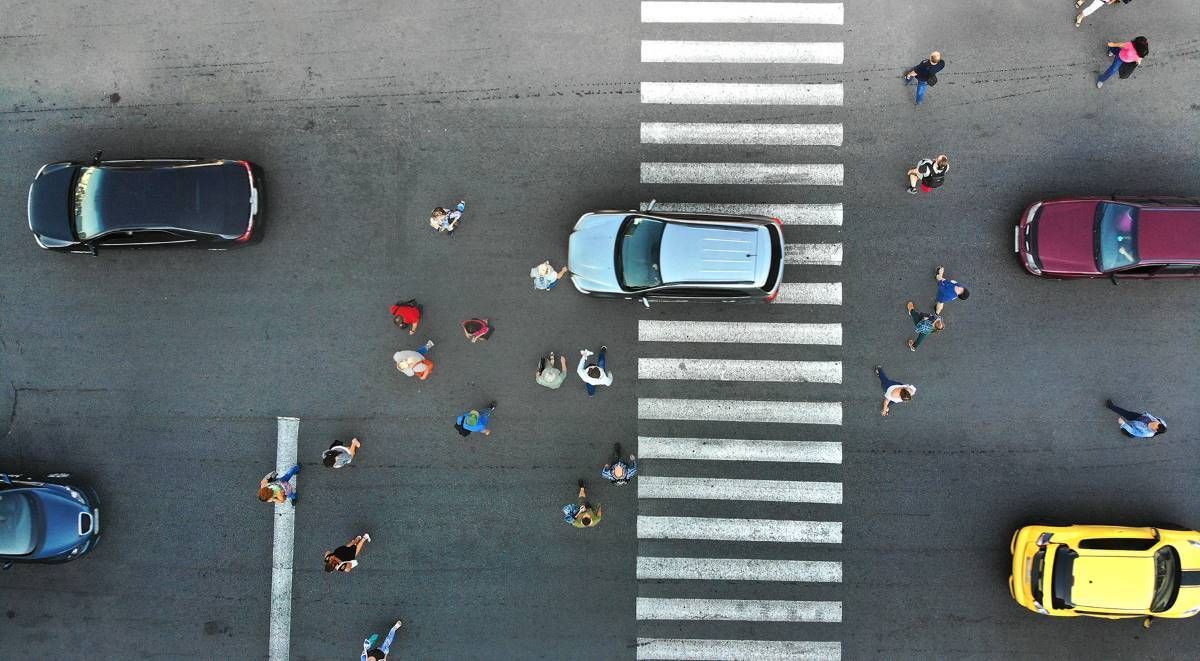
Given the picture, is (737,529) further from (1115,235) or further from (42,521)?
(42,521)

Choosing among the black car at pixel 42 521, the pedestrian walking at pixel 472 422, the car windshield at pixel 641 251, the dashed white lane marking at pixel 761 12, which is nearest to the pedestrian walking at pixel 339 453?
the pedestrian walking at pixel 472 422

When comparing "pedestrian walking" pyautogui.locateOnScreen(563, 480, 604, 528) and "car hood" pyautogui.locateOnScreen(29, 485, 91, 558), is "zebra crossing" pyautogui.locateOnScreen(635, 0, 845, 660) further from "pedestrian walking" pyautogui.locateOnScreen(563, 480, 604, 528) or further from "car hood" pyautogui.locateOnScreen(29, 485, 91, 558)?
"car hood" pyautogui.locateOnScreen(29, 485, 91, 558)

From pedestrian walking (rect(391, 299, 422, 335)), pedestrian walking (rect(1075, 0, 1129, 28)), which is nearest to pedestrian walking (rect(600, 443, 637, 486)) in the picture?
pedestrian walking (rect(391, 299, 422, 335))

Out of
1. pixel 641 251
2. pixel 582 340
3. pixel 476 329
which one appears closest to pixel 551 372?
pixel 582 340

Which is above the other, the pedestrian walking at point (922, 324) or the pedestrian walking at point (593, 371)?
the pedestrian walking at point (922, 324)

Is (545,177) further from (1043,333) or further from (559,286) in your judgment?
(1043,333)

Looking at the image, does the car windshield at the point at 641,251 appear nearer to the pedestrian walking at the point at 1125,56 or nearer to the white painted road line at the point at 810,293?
the white painted road line at the point at 810,293
